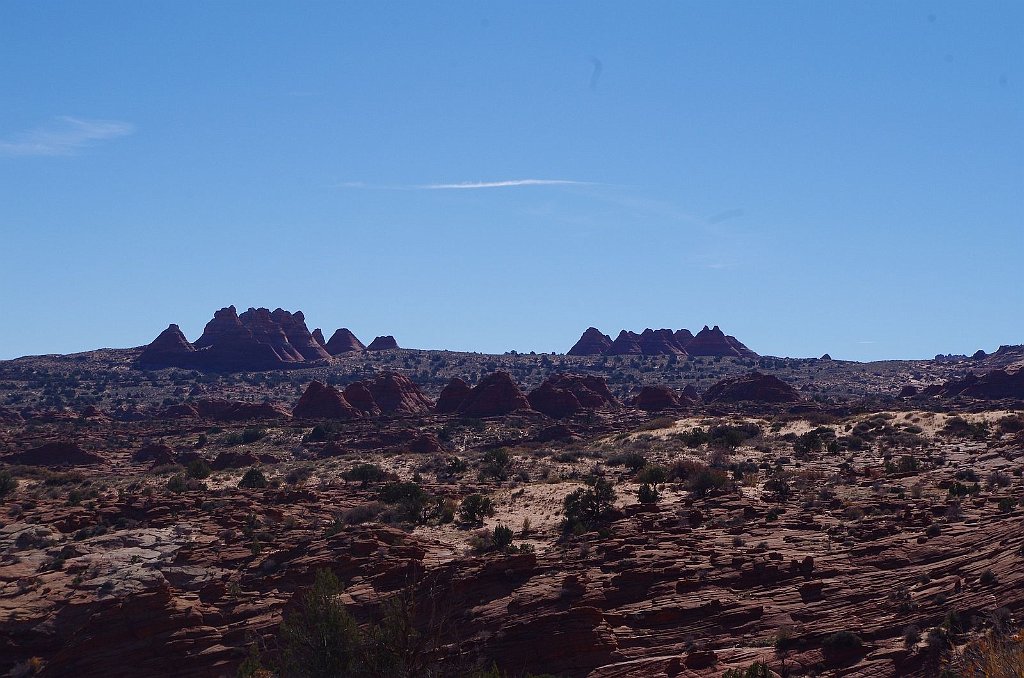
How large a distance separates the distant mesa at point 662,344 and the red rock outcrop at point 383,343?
32.3m

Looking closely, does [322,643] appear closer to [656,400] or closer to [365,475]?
[365,475]

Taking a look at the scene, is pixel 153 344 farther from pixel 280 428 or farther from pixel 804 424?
pixel 804 424

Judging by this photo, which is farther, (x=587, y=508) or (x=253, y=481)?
(x=253, y=481)

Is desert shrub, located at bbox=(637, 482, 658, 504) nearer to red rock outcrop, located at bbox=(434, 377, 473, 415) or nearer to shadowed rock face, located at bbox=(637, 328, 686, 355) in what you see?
red rock outcrop, located at bbox=(434, 377, 473, 415)

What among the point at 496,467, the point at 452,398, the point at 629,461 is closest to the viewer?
the point at 629,461

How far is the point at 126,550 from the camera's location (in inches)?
1332

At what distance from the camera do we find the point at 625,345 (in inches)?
6767

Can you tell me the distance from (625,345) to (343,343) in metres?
51.0

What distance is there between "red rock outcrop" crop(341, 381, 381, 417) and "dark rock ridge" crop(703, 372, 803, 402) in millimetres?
33741

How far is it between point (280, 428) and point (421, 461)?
79.4 feet

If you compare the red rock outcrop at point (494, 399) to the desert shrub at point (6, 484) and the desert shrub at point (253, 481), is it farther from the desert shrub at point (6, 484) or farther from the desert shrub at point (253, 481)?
the desert shrub at point (6, 484)

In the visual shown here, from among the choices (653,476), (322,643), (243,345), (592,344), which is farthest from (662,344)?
(322,643)

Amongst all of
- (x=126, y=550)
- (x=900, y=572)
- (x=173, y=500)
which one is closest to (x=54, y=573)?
(x=126, y=550)

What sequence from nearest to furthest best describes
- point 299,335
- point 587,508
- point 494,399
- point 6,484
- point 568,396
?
point 587,508
point 6,484
point 494,399
point 568,396
point 299,335
